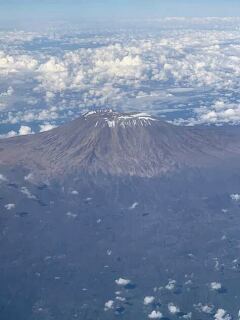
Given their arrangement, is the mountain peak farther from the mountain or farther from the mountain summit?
the mountain

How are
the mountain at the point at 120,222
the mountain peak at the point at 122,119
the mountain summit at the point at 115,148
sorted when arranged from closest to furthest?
1. the mountain at the point at 120,222
2. the mountain summit at the point at 115,148
3. the mountain peak at the point at 122,119

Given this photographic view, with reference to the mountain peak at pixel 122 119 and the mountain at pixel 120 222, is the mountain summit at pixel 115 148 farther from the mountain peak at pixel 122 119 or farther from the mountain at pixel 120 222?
the mountain at pixel 120 222

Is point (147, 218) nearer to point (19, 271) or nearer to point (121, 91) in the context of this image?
point (19, 271)

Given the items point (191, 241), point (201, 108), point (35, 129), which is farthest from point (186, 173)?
point (201, 108)

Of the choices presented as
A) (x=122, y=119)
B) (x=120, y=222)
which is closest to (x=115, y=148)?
(x=122, y=119)

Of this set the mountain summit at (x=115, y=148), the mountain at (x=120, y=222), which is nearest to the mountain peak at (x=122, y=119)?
the mountain summit at (x=115, y=148)

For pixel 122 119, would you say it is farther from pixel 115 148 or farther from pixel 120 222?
pixel 120 222

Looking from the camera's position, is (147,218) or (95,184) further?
(95,184)
